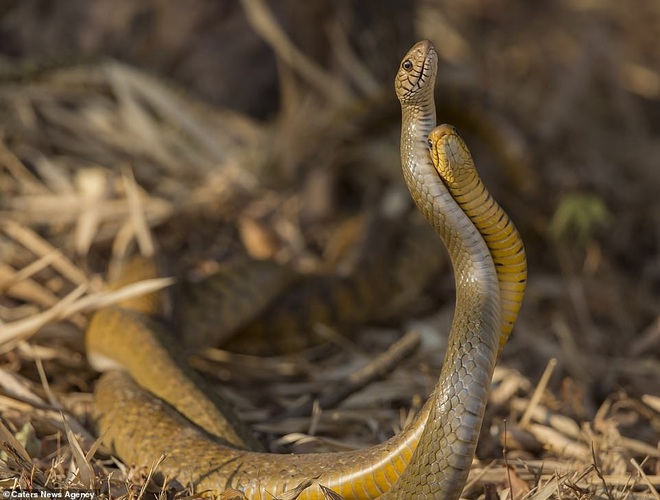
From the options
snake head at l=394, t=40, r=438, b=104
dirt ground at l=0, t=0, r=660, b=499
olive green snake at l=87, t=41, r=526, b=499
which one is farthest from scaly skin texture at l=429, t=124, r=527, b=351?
dirt ground at l=0, t=0, r=660, b=499

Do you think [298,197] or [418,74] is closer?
[418,74]

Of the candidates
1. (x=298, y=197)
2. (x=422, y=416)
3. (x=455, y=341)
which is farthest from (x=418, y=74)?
(x=298, y=197)

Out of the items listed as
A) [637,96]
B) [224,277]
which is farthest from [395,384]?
[637,96]

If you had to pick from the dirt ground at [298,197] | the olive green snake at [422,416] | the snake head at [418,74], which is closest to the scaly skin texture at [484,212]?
the olive green snake at [422,416]

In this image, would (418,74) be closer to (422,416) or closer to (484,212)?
(484,212)

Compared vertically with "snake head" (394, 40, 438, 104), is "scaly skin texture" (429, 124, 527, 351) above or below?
below

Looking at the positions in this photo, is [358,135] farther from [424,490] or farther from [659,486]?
[424,490]

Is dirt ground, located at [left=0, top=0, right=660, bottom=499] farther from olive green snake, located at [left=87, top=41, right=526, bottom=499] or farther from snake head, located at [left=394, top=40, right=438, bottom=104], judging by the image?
snake head, located at [left=394, top=40, right=438, bottom=104]
